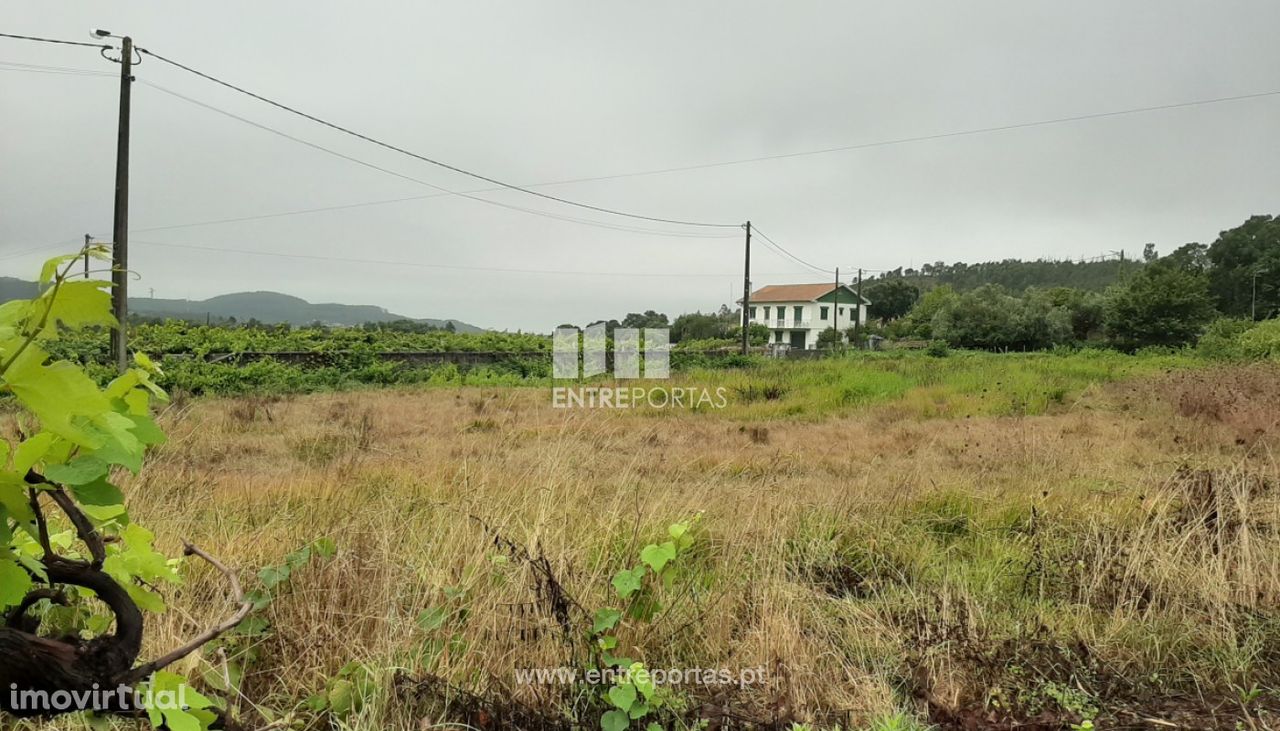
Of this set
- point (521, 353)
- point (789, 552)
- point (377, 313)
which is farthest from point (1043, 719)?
point (377, 313)

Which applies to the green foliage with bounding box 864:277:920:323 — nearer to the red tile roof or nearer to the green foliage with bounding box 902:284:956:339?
the green foliage with bounding box 902:284:956:339

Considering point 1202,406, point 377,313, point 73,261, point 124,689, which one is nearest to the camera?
point 73,261

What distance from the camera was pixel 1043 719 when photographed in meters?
1.67

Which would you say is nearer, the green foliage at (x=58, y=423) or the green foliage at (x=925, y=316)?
the green foliage at (x=58, y=423)

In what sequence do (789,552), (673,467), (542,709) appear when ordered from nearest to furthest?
(542,709)
(789,552)
(673,467)

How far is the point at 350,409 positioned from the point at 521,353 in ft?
41.1

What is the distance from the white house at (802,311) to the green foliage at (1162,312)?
18.6 meters

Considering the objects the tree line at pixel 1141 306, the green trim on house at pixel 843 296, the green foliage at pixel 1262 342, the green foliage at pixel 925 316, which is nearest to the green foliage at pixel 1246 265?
the tree line at pixel 1141 306

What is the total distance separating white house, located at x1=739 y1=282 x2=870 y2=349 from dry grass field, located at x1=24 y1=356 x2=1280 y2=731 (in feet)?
160

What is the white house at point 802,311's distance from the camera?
52281mm

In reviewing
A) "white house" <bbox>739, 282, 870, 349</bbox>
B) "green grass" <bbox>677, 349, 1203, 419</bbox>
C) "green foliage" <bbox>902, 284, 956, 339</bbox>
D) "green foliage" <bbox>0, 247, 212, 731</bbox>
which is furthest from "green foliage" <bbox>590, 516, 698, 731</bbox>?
"white house" <bbox>739, 282, 870, 349</bbox>

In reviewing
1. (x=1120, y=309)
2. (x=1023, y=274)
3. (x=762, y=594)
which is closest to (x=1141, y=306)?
(x=1120, y=309)

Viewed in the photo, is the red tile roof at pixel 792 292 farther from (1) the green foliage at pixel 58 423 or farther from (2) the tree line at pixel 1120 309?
(1) the green foliage at pixel 58 423

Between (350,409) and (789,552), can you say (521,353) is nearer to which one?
(350,409)
